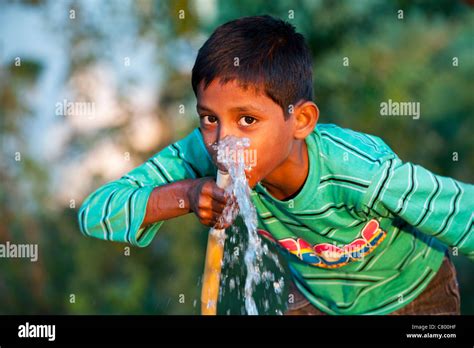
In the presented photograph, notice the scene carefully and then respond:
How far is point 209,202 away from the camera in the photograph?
2088 mm

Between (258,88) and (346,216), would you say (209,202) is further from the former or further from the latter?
(346,216)

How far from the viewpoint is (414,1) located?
4.58 m

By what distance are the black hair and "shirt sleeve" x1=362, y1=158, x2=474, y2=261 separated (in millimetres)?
332

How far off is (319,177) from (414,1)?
259cm

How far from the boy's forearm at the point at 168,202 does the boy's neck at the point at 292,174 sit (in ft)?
0.91

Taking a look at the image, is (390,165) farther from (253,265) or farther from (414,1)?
(414,1)

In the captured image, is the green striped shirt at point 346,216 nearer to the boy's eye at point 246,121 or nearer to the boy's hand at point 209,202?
the boy's hand at point 209,202

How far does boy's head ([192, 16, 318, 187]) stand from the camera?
2.07 meters

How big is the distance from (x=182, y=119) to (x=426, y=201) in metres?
3.19

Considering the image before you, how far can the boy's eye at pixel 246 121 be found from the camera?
2.07 meters

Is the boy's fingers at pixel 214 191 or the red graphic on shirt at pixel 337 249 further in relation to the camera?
the red graphic on shirt at pixel 337 249

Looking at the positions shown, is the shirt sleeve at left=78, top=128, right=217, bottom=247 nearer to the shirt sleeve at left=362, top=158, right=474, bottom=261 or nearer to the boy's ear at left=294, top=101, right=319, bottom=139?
the boy's ear at left=294, top=101, right=319, bottom=139

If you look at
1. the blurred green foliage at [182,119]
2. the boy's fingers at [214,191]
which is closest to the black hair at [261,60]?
the boy's fingers at [214,191]
